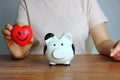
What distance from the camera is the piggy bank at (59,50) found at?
30.4 inches

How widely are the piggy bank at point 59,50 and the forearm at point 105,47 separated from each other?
0.81 ft

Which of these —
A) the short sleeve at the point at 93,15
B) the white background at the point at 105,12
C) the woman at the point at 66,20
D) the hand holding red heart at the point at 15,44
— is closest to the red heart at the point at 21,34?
the hand holding red heart at the point at 15,44

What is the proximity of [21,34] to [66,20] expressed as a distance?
1.32 ft

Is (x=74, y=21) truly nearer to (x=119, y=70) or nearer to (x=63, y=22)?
(x=63, y=22)

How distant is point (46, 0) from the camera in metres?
1.23

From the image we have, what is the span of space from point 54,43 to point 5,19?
916mm

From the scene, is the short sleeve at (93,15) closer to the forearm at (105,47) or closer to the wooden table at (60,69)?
the forearm at (105,47)

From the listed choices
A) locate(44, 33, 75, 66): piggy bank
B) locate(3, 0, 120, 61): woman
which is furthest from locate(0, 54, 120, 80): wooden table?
locate(3, 0, 120, 61): woman

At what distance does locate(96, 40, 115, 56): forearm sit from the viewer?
1.01m

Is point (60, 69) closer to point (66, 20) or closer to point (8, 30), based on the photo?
point (8, 30)

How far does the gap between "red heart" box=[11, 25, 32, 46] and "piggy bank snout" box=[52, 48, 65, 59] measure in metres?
0.12

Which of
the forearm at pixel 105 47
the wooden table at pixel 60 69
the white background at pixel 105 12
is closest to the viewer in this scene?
the wooden table at pixel 60 69

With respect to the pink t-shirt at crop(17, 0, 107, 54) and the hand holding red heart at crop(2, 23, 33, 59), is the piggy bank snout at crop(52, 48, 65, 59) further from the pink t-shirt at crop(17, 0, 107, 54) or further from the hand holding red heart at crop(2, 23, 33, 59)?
the pink t-shirt at crop(17, 0, 107, 54)

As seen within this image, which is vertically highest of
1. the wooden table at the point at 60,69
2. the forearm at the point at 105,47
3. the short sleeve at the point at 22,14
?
the short sleeve at the point at 22,14
